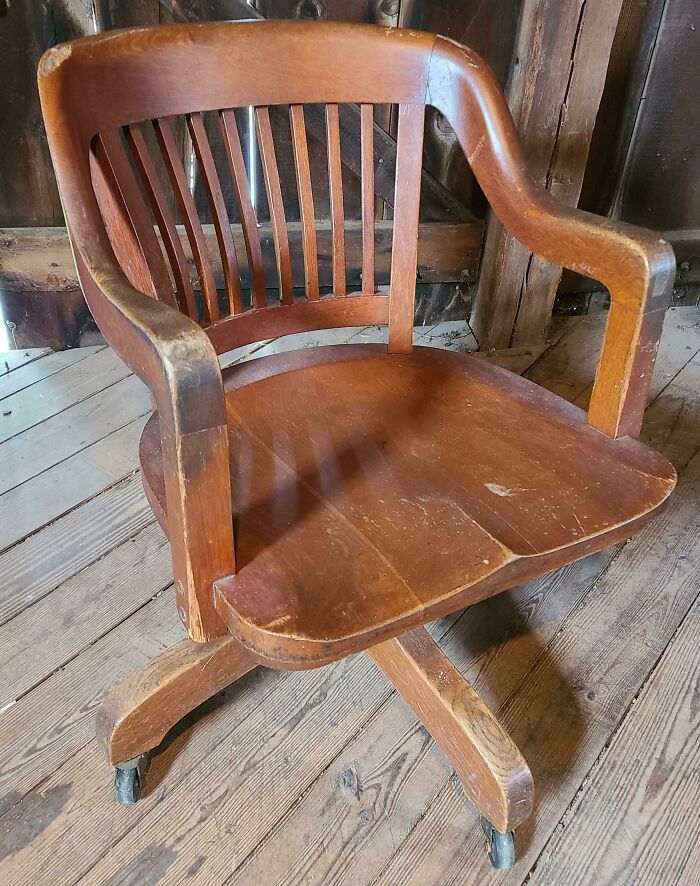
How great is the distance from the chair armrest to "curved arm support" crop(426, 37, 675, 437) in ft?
1.56

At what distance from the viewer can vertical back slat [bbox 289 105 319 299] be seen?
0.95 m

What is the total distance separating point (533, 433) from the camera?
0.89 meters

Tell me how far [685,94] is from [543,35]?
62 centimetres

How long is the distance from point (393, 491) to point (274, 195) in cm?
44

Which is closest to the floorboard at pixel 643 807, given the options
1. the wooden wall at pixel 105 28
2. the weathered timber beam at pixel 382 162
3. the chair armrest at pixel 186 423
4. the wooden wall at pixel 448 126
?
the chair armrest at pixel 186 423

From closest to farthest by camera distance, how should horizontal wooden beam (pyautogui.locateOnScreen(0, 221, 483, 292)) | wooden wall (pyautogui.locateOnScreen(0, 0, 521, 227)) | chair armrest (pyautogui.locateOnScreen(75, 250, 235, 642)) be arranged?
chair armrest (pyautogui.locateOnScreen(75, 250, 235, 642)) → wooden wall (pyautogui.locateOnScreen(0, 0, 521, 227)) → horizontal wooden beam (pyautogui.locateOnScreen(0, 221, 483, 292))

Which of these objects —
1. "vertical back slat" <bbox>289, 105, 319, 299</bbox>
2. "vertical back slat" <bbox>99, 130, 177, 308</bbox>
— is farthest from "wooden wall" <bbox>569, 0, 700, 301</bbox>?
"vertical back slat" <bbox>99, 130, 177, 308</bbox>

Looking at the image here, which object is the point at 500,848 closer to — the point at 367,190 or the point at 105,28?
the point at 367,190

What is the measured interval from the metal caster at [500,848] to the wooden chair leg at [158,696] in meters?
0.35

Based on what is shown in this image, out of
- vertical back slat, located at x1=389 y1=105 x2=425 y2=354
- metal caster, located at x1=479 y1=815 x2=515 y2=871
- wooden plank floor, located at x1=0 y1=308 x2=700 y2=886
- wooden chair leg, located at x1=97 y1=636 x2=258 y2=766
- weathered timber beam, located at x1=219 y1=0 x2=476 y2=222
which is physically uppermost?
vertical back slat, located at x1=389 y1=105 x2=425 y2=354

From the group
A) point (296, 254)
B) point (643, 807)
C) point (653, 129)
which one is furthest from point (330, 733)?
point (653, 129)

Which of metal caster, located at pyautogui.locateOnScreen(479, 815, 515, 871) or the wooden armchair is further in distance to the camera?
metal caster, located at pyautogui.locateOnScreen(479, 815, 515, 871)

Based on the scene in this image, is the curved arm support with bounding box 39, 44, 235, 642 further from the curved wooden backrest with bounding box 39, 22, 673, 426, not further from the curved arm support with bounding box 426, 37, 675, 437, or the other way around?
the curved arm support with bounding box 426, 37, 675, 437

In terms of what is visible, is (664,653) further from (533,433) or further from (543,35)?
(543,35)
